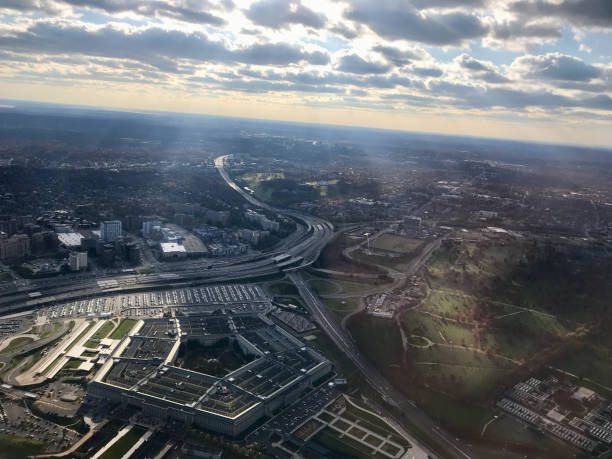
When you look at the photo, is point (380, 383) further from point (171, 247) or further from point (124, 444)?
point (171, 247)

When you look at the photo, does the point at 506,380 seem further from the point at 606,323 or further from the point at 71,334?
the point at 71,334

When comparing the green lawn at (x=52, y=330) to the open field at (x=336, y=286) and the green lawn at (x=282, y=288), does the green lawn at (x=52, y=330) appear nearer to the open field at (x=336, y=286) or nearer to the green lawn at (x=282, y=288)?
the green lawn at (x=282, y=288)

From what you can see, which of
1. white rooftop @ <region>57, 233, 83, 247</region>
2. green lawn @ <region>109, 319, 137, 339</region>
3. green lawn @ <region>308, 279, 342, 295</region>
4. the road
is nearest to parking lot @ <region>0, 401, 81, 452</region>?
green lawn @ <region>109, 319, 137, 339</region>

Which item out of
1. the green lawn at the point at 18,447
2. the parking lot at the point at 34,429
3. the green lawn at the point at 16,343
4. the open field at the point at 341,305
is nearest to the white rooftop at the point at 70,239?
the green lawn at the point at 16,343

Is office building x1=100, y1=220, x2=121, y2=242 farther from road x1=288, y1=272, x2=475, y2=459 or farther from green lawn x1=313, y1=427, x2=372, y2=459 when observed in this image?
green lawn x1=313, y1=427, x2=372, y2=459

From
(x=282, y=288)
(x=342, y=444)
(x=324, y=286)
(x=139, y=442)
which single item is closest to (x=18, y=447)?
(x=139, y=442)

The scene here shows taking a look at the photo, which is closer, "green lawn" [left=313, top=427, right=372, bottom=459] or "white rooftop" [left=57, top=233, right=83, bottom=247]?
"green lawn" [left=313, top=427, right=372, bottom=459]
